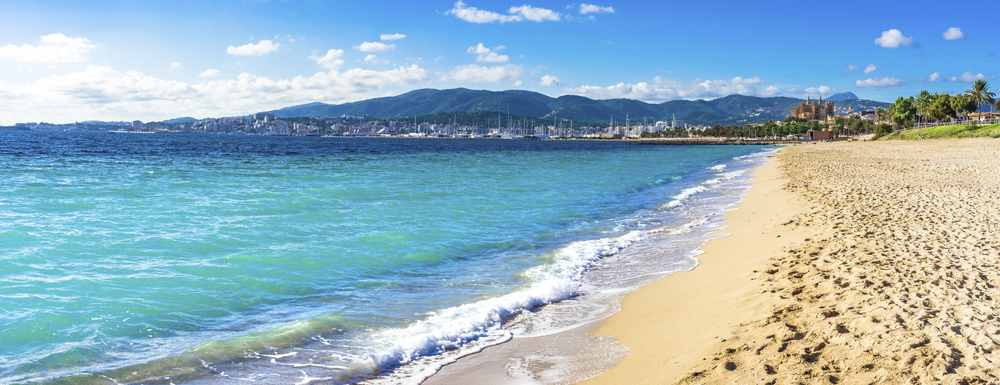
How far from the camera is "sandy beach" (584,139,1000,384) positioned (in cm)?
392

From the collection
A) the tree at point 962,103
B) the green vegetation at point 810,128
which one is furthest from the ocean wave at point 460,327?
the green vegetation at point 810,128

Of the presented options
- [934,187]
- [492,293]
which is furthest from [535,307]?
[934,187]

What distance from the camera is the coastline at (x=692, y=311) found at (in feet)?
15.3

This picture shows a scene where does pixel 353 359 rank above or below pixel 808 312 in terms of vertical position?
below

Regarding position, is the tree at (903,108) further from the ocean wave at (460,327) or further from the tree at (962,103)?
the ocean wave at (460,327)

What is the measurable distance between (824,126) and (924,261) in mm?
205421

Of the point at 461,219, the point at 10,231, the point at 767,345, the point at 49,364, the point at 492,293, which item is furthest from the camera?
the point at 461,219

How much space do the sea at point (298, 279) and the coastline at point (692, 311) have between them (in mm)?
429

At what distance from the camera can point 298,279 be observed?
847cm

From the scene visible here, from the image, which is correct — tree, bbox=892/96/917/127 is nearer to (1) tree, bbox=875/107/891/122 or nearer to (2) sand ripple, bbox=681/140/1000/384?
(1) tree, bbox=875/107/891/122

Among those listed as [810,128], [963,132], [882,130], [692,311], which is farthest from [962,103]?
[692,311]

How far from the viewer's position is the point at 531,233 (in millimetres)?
12656

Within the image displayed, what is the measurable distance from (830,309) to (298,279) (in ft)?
23.9

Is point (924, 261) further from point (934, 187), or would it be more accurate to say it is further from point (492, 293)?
point (934, 187)
